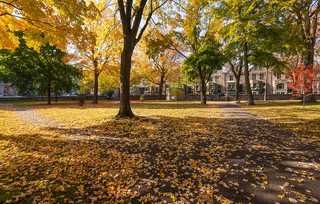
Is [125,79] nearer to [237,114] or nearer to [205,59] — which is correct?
[237,114]

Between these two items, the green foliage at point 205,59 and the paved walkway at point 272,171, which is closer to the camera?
the paved walkway at point 272,171

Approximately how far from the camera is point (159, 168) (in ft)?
13.0

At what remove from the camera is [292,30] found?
24.9ft

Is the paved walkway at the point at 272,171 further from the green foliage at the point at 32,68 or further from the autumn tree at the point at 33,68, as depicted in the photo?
the green foliage at the point at 32,68

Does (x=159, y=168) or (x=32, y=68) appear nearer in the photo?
(x=159, y=168)

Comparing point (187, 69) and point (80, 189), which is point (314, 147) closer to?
point (80, 189)

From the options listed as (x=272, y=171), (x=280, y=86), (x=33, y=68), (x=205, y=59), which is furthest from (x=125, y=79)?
(x=280, y=86)

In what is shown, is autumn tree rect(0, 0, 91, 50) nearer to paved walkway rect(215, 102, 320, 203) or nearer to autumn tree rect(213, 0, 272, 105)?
autumn tree rect(213, 0, 272, 105)

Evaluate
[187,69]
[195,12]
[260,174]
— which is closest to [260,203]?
[260,174]

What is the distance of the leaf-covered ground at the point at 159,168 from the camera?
2.87 meters

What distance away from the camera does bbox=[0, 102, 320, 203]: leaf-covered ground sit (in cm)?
287

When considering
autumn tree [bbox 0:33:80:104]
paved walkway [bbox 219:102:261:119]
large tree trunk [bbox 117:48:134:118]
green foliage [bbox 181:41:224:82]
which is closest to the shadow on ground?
large tree trunk [bbox 117:48:134:118]

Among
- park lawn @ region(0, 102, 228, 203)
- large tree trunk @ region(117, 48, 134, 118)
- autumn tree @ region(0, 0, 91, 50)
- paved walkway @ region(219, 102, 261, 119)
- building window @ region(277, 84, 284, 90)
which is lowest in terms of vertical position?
park lawn @ region(0, 102, 228, 203)

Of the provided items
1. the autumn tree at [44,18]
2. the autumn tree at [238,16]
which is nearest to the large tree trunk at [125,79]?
the autumn tree at [44,18]
